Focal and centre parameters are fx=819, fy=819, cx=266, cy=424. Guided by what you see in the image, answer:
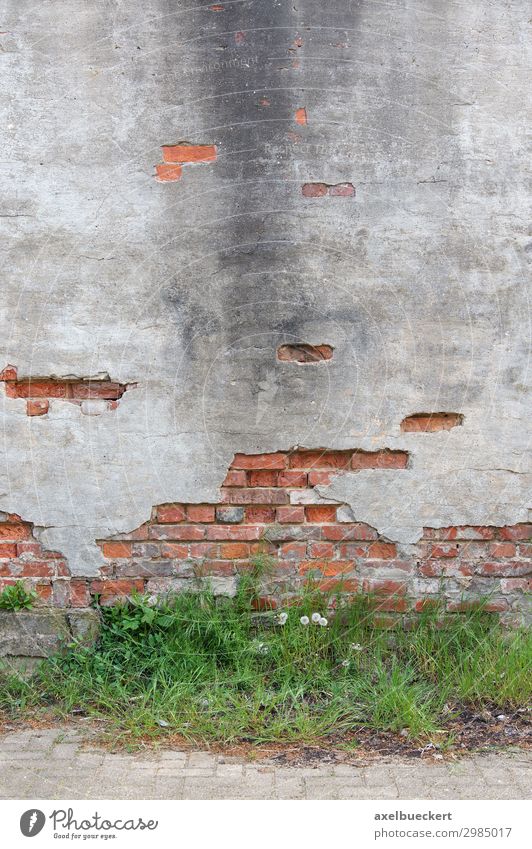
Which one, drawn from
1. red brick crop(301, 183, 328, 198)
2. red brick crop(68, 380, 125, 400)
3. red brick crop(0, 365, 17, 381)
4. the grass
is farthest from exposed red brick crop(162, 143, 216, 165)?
the grass

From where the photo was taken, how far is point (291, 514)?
12.4 ft

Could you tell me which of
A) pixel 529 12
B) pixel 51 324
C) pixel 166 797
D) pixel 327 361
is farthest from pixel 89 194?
pixel 166 797

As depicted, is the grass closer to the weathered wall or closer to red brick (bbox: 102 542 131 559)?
red brick (bbox: 102 542 131 559)

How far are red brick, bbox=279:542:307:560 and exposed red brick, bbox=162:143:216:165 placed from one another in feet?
5.81

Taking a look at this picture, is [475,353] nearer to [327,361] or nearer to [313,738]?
[327,361]

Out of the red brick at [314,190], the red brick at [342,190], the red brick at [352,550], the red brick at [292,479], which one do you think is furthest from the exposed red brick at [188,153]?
the red brick at [352,550]

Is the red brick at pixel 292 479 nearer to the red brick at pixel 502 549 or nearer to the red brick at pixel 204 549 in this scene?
the red brick at pixel 204 549

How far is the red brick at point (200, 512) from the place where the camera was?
3764 mm

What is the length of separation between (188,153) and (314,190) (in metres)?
0.58

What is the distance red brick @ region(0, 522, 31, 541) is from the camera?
378 cm

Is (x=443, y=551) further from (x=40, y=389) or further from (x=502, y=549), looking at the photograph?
(x=40, y=389)

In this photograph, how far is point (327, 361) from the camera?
146 inches
